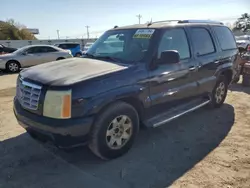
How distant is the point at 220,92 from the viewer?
19.7 ft

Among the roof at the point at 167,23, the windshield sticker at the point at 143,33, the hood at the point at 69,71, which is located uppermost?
the roof at the point at 167,23

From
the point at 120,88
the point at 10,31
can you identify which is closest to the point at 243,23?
the point at 10,31

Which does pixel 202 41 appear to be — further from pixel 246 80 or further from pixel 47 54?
pixel 47 54

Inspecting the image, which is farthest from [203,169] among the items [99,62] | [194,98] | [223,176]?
[99,62]

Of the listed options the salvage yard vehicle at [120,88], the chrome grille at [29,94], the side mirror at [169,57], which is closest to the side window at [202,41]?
the salvage yard vehicle at [120,88]

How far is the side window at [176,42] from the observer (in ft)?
13.8

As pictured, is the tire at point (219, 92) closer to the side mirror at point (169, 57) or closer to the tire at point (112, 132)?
the side mirror at point (169, 57)

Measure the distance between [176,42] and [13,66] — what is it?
11.6m

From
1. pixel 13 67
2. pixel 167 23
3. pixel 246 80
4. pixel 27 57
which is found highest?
pixel 167 23

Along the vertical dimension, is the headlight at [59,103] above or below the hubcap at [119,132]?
above

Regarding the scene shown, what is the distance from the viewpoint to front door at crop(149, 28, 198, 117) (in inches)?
159

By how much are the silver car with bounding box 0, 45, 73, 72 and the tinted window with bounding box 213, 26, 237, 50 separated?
11002mm

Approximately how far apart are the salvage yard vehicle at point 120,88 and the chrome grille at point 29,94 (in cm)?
1

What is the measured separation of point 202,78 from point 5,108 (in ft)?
15.5
